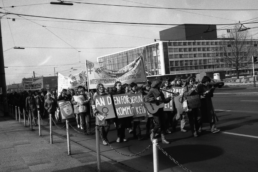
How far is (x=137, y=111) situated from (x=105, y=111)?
1078 mm

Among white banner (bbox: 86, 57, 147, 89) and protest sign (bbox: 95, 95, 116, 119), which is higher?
white banner (bbox: 86, 57, 147, 89)

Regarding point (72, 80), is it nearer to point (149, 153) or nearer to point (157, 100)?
point (157, 100)

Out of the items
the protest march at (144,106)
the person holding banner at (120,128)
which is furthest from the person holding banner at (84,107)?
the person holding banner at (120,128)

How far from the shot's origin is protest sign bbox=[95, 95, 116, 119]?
8.09m

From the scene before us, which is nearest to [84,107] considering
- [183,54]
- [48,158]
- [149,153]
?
[48,158]

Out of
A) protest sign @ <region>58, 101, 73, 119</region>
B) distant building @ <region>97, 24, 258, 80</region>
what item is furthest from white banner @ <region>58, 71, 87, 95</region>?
distant building @ <region>97, 24, 258, 80</region>

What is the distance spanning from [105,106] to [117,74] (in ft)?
11.1

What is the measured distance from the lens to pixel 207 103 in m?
8.77

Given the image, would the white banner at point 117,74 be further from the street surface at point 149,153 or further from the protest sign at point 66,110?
the street surface at point 149,153

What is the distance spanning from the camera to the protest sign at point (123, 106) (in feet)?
27.5

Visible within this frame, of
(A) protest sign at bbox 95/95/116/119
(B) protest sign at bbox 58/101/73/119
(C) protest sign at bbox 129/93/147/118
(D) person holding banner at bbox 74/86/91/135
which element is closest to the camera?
(A) protest sign at bbox 95/95/116/119

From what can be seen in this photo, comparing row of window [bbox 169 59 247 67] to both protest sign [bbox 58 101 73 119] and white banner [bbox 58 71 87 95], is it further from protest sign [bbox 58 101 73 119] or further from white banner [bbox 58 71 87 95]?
protest sign [bbox 58 101 73 119]

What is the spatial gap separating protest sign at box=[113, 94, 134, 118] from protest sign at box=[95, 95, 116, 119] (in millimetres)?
175

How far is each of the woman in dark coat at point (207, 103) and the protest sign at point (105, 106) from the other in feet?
9.26
